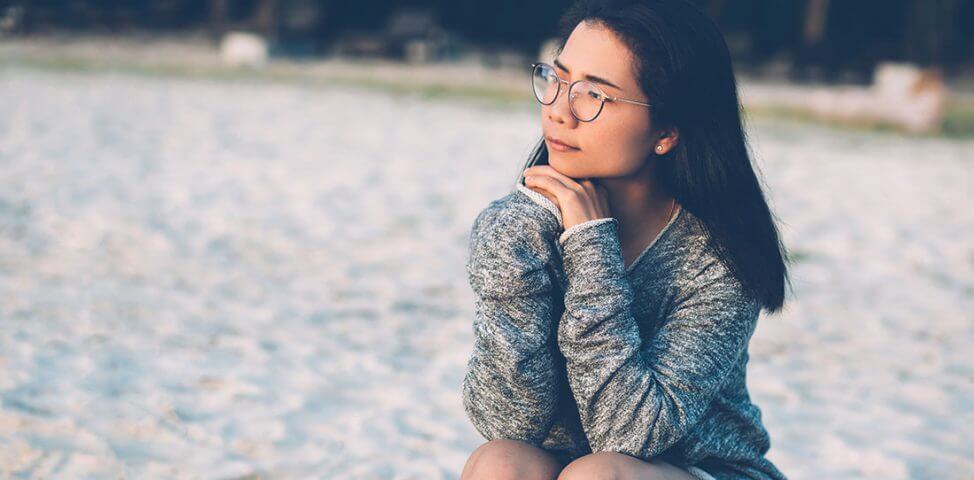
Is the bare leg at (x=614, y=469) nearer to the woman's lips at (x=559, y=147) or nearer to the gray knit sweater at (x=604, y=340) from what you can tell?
the gray knit sweater at (x=604, y=340)

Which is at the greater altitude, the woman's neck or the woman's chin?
the woman's chin

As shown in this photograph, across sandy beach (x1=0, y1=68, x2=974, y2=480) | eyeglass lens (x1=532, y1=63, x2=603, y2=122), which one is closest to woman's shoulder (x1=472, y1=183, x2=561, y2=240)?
eyeglass lens (x1=532, y1=63, x2=603, y2=122)

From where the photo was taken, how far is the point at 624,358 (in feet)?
5.47

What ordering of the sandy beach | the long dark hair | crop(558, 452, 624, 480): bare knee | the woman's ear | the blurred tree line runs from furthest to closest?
1. the blurred tree line
2. the sandy beach
3. the woman's ear
4. the long dark hair
5. crop(558, 452, 624, 480): bare knee

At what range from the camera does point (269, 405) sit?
10.5ft

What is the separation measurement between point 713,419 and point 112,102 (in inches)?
346

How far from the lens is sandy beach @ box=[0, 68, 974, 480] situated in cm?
300

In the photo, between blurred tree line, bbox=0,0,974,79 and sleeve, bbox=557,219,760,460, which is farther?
blurred tree line, bbox=0,0,974,79

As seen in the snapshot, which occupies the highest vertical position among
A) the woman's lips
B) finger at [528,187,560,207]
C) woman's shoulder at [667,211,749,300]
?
the woman's lips

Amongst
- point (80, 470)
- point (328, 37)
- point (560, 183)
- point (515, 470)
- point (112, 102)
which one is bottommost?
point (80, 470)

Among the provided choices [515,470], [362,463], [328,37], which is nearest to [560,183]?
[515,470]

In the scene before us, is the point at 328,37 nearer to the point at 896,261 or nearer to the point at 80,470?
the point at 896,261

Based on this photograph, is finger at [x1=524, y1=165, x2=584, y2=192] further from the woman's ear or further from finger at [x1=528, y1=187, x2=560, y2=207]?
the woman's ear

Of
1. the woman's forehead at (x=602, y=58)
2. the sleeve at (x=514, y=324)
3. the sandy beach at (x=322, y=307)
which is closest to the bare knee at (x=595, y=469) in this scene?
the sleeve at (x=514, y=324)
